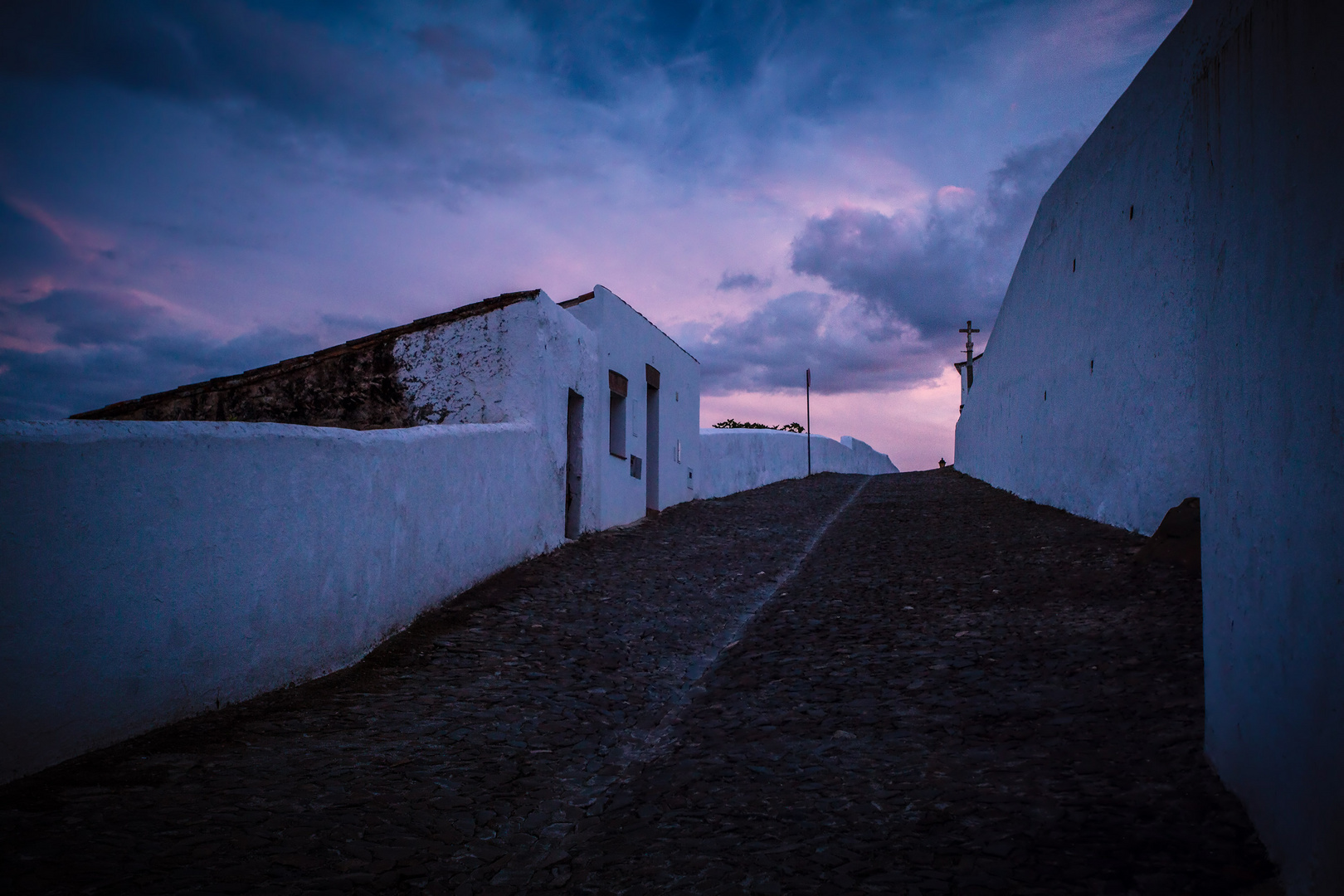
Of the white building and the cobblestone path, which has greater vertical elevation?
the white building

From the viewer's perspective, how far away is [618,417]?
13938mm

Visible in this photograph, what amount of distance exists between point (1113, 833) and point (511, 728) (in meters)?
3.07

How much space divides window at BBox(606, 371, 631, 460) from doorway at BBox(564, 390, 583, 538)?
1.51 metres

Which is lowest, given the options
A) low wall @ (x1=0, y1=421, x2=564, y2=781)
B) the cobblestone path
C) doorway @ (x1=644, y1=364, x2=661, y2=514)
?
the cobblestone path

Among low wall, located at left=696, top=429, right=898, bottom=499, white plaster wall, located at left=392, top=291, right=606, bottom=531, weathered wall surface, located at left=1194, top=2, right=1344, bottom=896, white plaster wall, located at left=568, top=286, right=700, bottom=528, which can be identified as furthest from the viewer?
low wall, located at left=696, top=429, right=898, bottom=499

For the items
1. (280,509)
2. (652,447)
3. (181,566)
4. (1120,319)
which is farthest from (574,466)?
(181,566)

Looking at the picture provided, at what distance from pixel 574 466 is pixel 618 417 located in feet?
7.26

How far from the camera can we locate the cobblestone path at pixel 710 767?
116 inches

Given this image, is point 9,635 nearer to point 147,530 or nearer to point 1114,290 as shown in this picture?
point 147,530

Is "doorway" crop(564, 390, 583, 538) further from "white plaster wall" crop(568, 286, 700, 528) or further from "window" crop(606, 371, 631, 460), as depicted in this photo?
"window" crop(606, 371, 631, 460)

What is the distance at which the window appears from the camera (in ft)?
44.5

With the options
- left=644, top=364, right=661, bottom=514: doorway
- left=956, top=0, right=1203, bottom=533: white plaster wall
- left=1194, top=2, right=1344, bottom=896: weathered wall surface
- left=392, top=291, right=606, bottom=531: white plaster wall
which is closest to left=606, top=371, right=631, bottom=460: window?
left=644, top=364, right=661, bottom=514: doorway

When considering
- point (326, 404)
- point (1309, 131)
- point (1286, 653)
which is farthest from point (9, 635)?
point (326, 404)

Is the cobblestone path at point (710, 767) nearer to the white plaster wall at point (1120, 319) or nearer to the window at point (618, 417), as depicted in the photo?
the white plaster wall at point (1120, 319)
